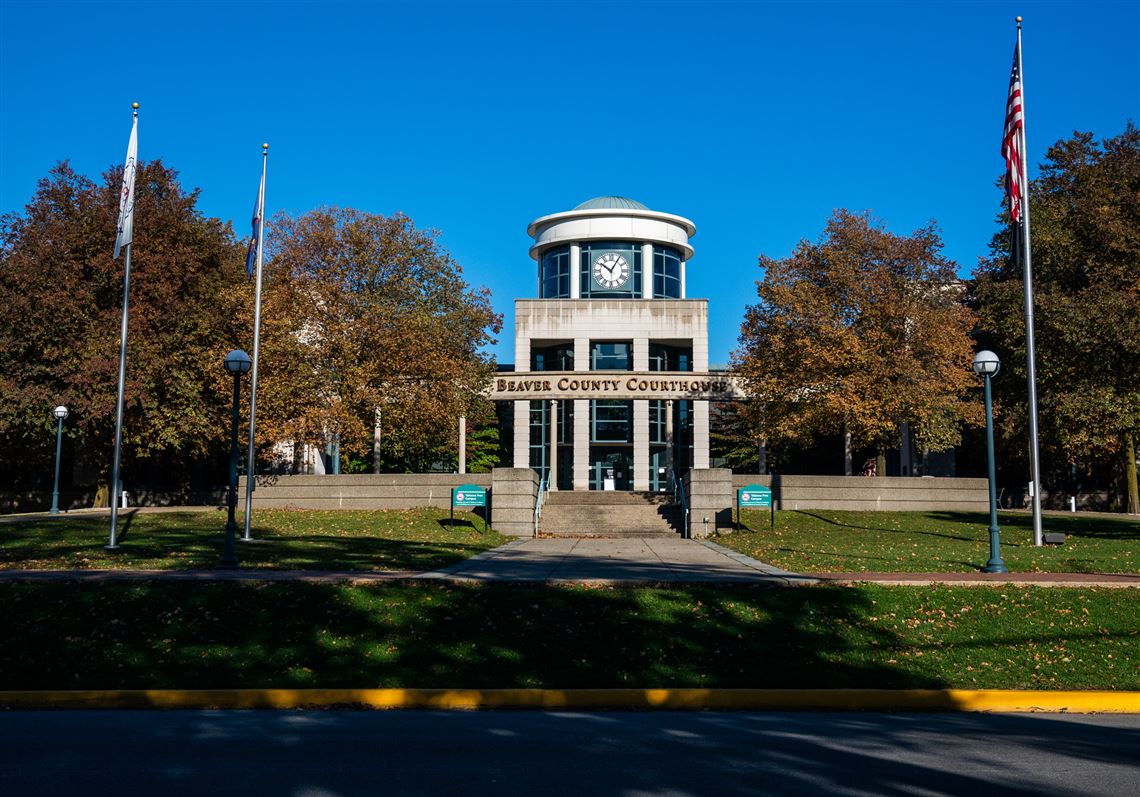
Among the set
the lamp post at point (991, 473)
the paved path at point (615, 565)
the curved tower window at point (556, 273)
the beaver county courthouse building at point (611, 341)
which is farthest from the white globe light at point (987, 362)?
the curved tower window at point (556, 273)

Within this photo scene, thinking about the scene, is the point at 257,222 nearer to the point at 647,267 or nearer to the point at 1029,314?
the point at 1029,314

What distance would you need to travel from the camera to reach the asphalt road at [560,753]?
699 centimetres

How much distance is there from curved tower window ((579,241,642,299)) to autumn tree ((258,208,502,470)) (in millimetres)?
15393

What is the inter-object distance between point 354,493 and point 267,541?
32.2 feet

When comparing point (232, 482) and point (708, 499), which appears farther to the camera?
point (708, 499)

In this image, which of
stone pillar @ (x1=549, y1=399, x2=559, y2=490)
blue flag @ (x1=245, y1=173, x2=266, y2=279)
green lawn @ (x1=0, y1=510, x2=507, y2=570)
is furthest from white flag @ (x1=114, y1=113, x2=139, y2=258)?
stone pillar @ (x1=549, y1=399, x2=559, y2=490)

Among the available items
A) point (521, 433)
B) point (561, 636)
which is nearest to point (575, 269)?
point (521, 433)

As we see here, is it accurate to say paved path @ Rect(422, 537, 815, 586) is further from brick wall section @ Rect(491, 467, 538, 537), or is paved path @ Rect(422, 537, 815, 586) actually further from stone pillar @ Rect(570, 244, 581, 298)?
stone pillar @ Rect(570, 244, 581, 298)

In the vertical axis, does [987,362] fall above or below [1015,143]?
below

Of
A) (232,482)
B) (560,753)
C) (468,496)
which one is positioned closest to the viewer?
(560,753)

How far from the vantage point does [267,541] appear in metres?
22.7

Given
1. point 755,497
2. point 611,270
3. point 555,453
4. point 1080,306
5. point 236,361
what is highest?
point 611,270

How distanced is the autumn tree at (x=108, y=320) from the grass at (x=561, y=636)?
19896 millimetres

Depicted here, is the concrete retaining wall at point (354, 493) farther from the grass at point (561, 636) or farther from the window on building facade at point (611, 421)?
the grass at point (561, 636)
